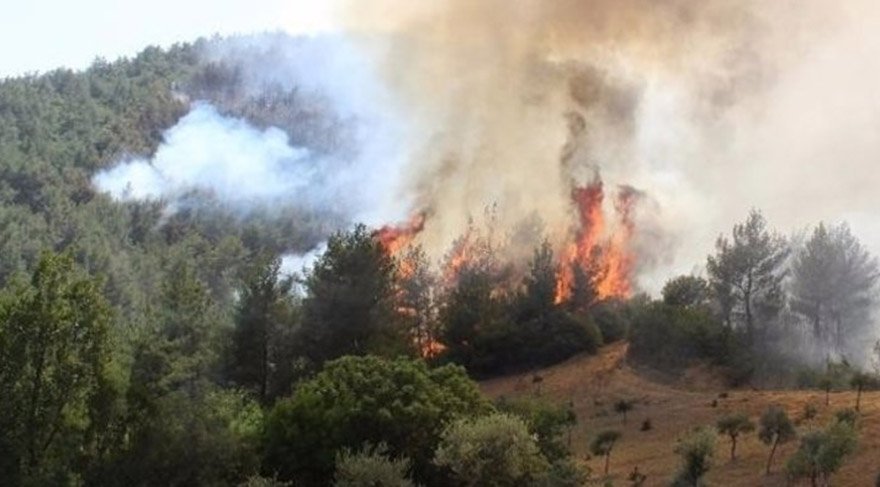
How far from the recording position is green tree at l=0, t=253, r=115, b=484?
130ft

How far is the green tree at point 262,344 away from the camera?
63875mm

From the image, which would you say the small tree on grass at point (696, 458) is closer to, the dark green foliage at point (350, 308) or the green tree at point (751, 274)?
the dark green foliage at point (350, 308)

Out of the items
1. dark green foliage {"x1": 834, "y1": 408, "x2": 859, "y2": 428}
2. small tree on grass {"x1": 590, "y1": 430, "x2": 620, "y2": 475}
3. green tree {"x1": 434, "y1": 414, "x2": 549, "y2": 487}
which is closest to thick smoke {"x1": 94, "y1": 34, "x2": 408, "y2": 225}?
small tree on grass {"x1": 590, "y1": 430, "x2": 620, "y2": 475}

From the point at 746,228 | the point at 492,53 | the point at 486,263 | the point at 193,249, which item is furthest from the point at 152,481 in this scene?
the point at 193,249

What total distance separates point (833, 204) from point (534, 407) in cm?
6831

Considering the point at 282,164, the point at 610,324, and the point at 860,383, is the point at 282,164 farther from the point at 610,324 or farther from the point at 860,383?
the point at 860,383

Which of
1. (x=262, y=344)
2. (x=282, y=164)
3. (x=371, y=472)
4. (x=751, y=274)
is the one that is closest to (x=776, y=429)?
(x=371, y=472)

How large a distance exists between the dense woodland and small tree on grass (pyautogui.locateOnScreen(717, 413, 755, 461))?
190cm

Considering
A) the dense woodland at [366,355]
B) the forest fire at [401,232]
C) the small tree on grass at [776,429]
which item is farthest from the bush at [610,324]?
the small tree on grass at [776,429]

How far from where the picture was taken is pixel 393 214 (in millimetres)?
137875

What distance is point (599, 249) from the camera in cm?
9619

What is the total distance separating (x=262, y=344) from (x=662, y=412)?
24.9 metres

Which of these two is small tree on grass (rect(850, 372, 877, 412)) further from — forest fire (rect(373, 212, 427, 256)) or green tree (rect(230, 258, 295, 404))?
forest fire (rect(373, 212, 427, 256))

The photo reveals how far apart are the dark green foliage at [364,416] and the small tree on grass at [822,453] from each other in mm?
12653
